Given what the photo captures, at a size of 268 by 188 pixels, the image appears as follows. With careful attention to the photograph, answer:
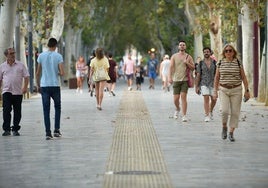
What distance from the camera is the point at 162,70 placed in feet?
154

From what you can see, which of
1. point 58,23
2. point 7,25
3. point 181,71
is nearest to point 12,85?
point 181,71

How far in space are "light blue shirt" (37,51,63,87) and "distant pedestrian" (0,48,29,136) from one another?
88 centimetres

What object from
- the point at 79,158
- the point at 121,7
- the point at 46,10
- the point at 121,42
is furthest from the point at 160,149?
the point at 121,42

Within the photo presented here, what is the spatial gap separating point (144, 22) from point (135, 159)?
8403 cm

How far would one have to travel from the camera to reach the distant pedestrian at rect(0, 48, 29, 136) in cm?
1936

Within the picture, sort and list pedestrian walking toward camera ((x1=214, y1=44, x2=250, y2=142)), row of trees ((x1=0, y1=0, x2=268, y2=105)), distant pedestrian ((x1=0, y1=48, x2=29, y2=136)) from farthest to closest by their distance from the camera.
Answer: row of trees ((x1=0, y1=0, x2=268, y2=105)) < distant pedestrian ((x1=0, y1=48, x2=29, y2=136)) < pedestrian walking toward camera ((x1=214, y1=44, x2=250, y2=142))

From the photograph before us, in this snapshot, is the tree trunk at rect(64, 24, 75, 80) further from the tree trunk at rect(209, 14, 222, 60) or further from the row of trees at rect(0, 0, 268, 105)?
the tree trunk at rect(209, 14, 222, 60)

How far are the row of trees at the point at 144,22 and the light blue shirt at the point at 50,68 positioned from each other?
541 inches

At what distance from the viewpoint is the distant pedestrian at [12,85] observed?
762 inches

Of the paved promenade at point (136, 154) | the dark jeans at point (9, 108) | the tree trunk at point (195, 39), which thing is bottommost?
the paved promenade at point (136, 154)

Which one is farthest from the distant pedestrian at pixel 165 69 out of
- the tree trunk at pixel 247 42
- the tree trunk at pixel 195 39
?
the tree trunk at pixel 195 39

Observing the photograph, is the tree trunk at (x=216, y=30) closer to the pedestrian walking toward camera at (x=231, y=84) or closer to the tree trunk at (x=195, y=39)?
the tree trunk at (x=195, y=39)

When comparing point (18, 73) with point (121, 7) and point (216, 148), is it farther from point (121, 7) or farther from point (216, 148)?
point (121, 7)

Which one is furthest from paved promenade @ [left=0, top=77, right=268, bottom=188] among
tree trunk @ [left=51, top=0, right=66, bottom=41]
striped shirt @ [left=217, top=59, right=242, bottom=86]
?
tree trunk @ [left=51, top=0, right=66, bottom=41]
